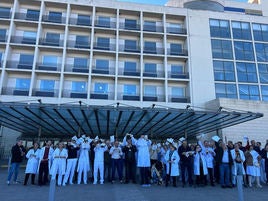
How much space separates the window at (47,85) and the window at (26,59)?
8.89 feet

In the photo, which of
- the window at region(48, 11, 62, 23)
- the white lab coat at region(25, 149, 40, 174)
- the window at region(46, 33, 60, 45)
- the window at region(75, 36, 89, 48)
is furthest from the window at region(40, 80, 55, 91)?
the white lab coat at region(25, 149, 40, 174)

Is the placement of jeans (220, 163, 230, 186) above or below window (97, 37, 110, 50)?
below

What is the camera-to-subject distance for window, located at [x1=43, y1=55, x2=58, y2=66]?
27000 millimetres

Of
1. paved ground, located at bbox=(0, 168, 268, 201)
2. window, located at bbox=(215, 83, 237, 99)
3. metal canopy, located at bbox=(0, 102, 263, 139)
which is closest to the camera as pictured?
paved ground, located at bbox=(0, 168, 268, 201)

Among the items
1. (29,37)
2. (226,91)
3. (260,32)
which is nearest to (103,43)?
(29,37)

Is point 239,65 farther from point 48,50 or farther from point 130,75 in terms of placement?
point 48,50

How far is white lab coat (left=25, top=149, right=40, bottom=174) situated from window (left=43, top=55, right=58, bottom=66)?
18838mm

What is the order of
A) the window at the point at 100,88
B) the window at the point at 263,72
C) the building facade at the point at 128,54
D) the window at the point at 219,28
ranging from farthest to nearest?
the window at the point at 219,28 → the window at the point at 263,72 → the window at the point at 100,88 → the building facade at the point at 128,54

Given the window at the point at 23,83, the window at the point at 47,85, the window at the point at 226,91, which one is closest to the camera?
the window at the point at 23,83

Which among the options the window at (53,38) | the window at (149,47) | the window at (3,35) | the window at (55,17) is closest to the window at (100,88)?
the window at (149,47)

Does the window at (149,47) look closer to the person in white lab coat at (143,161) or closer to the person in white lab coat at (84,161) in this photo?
the person in white lab coat at (143,161)

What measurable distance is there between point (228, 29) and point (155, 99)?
13688mm

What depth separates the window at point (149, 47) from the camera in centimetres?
2892

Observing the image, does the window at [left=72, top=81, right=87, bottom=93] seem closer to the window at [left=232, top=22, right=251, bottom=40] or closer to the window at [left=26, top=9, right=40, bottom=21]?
the window at [left=26, top=9, right=40, bottom=21]
